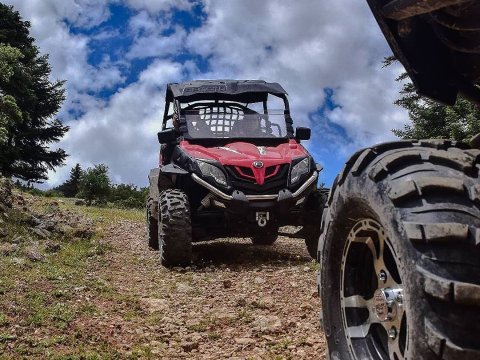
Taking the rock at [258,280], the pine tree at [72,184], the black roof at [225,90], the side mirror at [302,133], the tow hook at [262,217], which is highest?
the pine tree at [72,184]

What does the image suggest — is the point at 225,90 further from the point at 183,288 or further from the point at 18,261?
the point at 18,261

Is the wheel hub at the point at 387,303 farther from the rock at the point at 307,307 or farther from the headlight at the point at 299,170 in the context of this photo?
the headlight at the point at 299,170

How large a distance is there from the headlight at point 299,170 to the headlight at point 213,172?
3.04 ft

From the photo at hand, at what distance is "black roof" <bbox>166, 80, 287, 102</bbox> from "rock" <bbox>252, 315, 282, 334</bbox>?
16.1 feet

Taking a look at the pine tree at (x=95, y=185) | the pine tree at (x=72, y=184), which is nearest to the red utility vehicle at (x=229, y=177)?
the pine tree at (x=95, y=185)

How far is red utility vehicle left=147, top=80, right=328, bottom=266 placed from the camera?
296 inches

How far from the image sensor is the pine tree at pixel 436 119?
16.2m

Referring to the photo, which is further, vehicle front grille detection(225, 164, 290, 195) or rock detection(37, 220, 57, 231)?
rock detection(37, 220, 57, 231)

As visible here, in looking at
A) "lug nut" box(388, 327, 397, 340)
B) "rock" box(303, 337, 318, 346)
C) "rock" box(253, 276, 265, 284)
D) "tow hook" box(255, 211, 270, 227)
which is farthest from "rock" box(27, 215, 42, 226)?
"lug nut" box(388, 327, 397, 340)

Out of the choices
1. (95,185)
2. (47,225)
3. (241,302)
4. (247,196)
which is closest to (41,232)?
(47,225)

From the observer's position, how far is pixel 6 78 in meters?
18.3

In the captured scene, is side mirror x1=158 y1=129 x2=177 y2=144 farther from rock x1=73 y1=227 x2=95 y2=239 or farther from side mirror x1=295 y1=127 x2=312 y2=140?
rock x1=73 y1=227 x2=95 y2=239

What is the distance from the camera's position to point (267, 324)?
467 cm

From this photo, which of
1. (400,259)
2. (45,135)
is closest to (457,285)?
(400,259)
